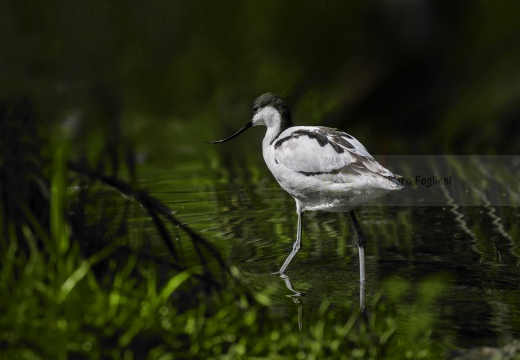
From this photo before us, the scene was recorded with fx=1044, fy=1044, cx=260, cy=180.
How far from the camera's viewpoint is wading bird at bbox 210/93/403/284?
6.13 m

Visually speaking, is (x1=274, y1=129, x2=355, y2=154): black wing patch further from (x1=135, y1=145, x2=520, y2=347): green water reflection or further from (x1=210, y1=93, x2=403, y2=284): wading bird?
(x1=135, y1=145, x2=520, y2=347): green water reflection

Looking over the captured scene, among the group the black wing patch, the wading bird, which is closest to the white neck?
the wading bird

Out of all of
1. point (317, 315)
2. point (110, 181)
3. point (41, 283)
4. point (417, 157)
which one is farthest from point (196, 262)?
point (417, 157)

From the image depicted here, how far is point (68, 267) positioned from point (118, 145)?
1.80 ft

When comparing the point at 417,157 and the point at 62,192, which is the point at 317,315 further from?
the point at 417,157

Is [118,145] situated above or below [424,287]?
above

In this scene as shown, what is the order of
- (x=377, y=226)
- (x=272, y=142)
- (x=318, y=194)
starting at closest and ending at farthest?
(x=318, y=194)
(x=272, y=142)
(x=377, y=226)

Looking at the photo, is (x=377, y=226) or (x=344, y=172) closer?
(x=344, y=172)

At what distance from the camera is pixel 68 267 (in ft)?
12.0

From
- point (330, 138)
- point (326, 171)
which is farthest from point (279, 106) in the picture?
point (326, 171)

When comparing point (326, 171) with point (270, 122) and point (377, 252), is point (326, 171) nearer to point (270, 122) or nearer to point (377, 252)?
point (377, 252)

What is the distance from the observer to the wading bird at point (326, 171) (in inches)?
241

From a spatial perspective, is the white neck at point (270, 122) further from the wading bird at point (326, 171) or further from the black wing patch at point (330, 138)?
the black wing patch at point (330, 138)

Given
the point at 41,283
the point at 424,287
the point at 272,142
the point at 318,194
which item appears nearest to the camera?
the point at 41,283
